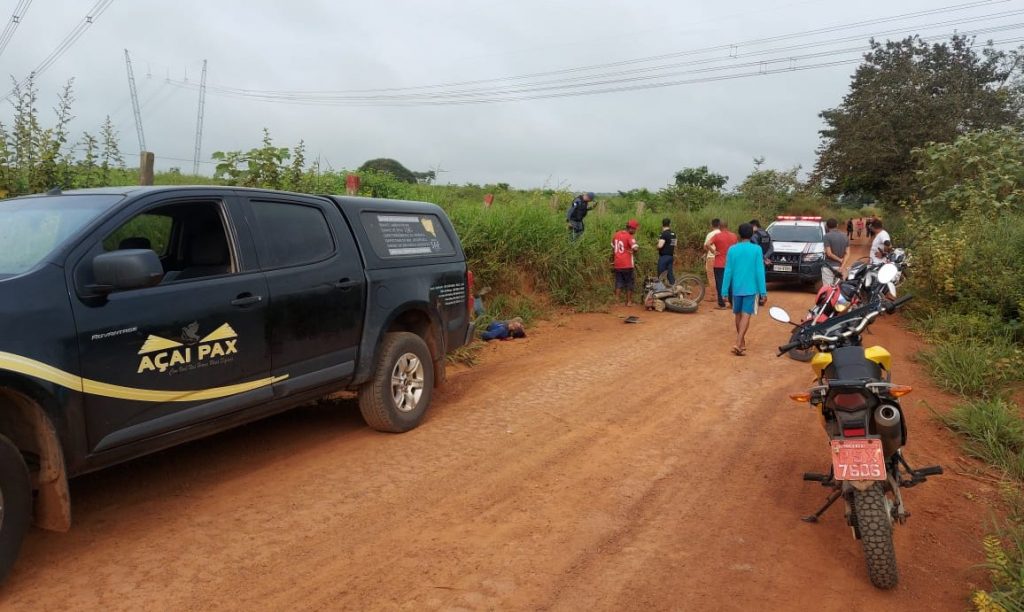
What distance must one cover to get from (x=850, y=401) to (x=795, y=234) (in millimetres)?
14990

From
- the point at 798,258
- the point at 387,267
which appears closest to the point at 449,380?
the point at 387,267

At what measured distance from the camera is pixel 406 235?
5.85m

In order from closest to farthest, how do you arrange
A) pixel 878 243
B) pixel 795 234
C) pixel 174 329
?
pixel 174 329
pixel 878 243
pixel 795 234

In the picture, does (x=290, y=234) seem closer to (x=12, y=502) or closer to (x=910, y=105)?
(x=12, y=502)

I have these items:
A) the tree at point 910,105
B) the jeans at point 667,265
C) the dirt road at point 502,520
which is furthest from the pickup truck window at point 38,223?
the tree at point 910,105

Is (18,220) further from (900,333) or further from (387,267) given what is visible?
(900,333)

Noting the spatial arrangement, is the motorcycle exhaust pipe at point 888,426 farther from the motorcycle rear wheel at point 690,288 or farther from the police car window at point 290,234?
the motorcycle rear wheel at point 690,288

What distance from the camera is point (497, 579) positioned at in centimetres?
338

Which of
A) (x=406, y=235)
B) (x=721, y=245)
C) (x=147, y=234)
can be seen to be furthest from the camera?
(x=721, y=245)

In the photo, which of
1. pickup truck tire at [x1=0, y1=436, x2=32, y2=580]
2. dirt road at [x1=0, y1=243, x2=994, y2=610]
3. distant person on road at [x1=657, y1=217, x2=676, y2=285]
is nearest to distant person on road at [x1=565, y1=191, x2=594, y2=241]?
distant person on road at [x1=657, y1=217, x2=676, y2=285]

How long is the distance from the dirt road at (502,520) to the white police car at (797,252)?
421 inches

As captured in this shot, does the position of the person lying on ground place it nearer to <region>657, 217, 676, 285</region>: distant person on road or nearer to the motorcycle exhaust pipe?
<region>657, 217, 676, 285</region>: distant person on road

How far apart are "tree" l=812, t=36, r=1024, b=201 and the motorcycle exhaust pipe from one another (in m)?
27.4

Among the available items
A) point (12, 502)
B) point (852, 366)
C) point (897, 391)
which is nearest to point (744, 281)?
point (852, 366)
